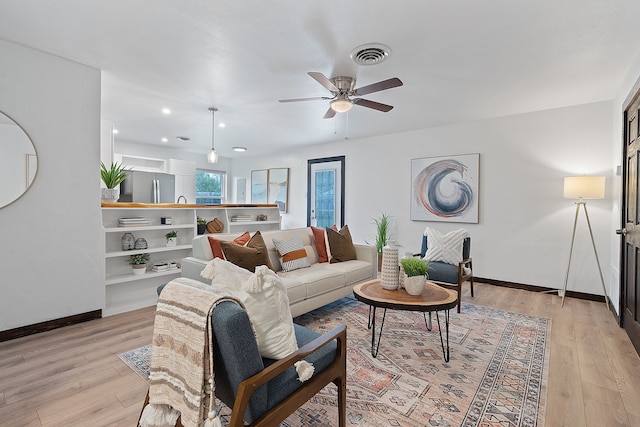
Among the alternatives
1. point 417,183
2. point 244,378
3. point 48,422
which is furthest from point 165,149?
point 244,378

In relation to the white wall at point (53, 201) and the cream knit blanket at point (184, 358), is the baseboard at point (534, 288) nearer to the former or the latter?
the cream knit blanket at point (184, 358)

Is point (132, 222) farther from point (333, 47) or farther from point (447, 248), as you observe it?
point (447, 248)

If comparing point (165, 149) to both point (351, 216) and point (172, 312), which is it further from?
point (172, 312)

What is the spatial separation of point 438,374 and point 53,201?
3.65 m

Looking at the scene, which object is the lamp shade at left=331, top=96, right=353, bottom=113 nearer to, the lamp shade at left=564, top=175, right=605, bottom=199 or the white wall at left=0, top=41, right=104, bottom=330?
the white wall at left=0, top=41, right=104, bottom=330

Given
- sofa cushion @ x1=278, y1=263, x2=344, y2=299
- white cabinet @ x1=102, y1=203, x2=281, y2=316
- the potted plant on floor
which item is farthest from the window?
the potted plant on floor

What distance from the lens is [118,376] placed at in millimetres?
2143

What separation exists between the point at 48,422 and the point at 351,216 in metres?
5.26

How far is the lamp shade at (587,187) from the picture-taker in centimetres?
360

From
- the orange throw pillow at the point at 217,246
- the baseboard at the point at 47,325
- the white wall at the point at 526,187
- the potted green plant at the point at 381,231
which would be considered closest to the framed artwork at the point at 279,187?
the potted green plant at the point at 381,231

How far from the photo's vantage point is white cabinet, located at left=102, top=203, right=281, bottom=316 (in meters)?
3.46

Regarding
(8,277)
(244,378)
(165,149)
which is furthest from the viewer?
(165,149)

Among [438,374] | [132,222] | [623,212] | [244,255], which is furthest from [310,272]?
[623,212]

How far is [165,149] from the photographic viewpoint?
7.32m
